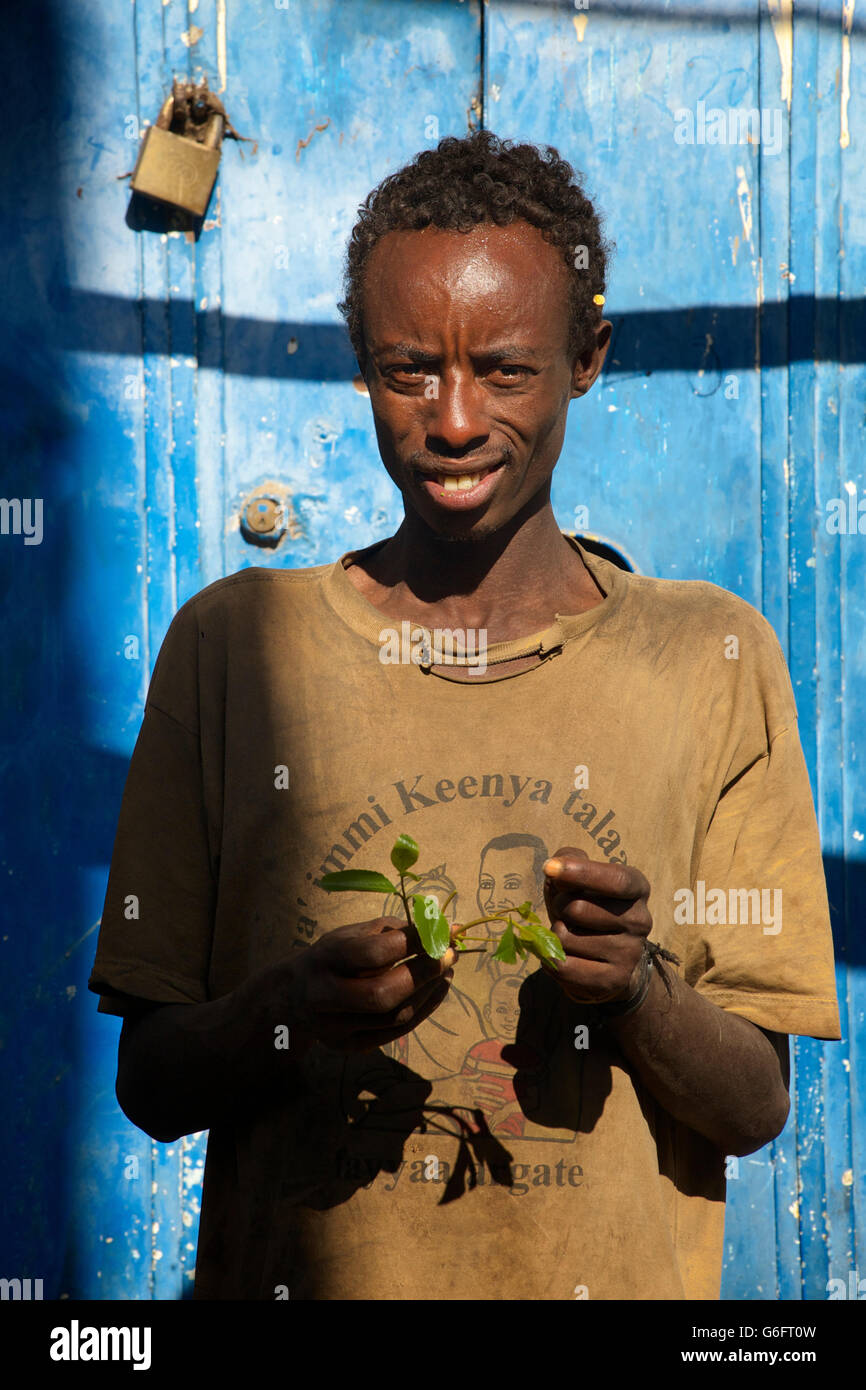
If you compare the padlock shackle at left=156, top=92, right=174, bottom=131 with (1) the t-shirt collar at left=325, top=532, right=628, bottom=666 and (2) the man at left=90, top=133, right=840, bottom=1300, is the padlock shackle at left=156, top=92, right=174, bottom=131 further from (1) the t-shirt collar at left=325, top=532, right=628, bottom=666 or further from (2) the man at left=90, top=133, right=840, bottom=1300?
(1) the t-shirt collar at left=325, top=532, right=628, bottom=666

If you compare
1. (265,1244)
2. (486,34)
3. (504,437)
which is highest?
(486,34)

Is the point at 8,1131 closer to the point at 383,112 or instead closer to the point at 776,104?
the point at 383,112

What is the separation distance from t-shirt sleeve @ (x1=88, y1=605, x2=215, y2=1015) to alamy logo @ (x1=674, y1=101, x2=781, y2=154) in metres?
1.71

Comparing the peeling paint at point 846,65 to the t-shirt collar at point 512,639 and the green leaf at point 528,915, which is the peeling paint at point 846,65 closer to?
the t-shirt collar at point 512,639

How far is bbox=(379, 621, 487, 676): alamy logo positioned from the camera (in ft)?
5.43

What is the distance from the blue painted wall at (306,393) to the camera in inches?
105

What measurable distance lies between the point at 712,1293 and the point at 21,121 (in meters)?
2.46

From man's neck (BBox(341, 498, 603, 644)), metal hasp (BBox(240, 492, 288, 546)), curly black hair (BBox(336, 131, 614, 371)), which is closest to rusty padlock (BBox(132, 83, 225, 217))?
metal hasp (BBox(240, 492, 288, 546))

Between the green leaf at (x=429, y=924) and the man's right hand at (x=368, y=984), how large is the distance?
3 cm

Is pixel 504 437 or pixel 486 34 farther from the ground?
pixel 486 34

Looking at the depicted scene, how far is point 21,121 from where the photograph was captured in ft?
8.79

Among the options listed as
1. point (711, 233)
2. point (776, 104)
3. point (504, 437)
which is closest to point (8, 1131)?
point (504, 437)

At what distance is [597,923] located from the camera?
134cm
